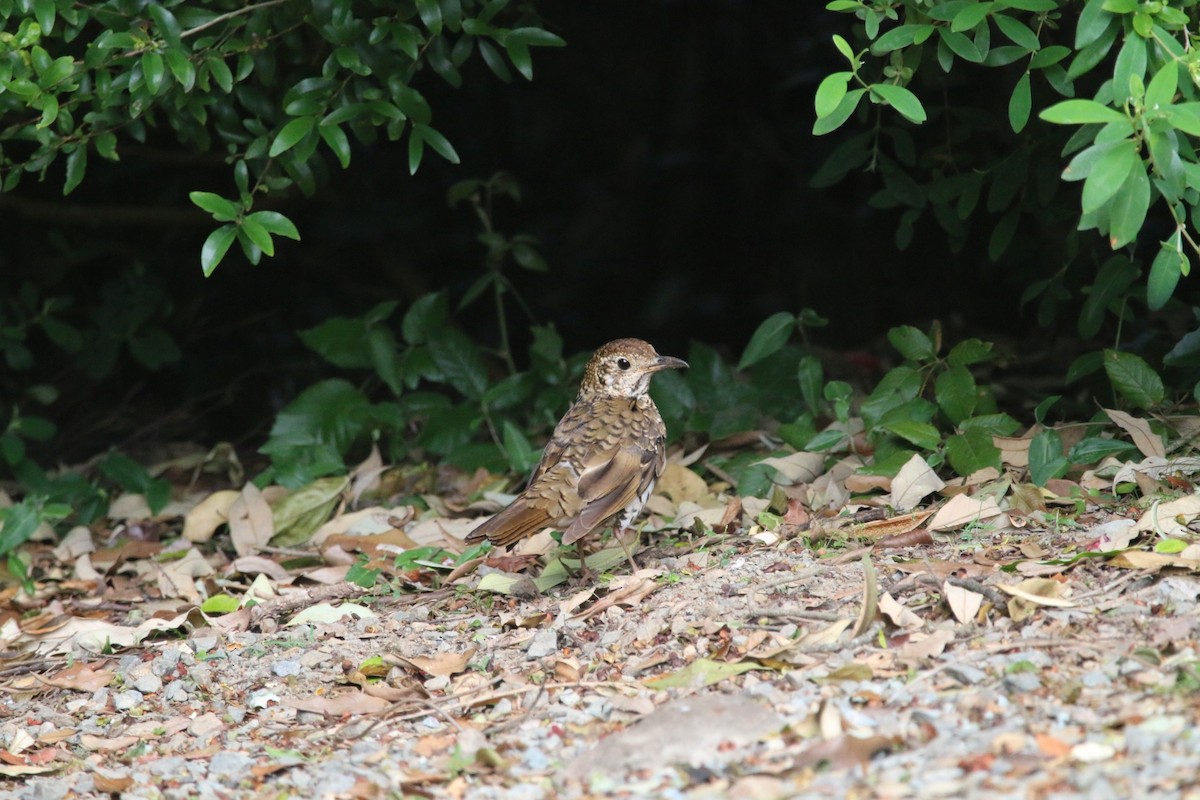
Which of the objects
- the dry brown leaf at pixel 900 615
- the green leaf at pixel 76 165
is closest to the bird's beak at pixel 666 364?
the dry brown leaf at pixel 900 615

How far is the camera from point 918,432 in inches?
202

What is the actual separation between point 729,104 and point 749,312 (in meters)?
1.42

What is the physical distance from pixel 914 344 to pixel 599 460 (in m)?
1.50

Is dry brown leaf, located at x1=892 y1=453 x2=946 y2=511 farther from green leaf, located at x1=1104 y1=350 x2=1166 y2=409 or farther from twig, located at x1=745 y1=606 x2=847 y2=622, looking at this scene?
twig, located at x1=745 y1=606 x2=847 y2=622

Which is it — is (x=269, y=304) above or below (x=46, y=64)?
below

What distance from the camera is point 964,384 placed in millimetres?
5367

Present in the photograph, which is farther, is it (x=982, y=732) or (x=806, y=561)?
(x=806, y=561)

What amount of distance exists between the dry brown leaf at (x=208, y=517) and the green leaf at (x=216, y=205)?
2.00 metres

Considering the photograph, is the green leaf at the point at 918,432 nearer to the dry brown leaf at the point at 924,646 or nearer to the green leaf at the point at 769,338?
the green leaf at the point at 769,338

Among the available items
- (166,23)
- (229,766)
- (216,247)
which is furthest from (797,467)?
(166,23)

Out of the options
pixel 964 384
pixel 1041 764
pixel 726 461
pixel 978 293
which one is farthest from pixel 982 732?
pixel 978 293

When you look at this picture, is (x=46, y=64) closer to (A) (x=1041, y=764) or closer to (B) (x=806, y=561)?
(B) (x=806, y=561)

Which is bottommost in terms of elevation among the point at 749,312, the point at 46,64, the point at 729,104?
the point at 749,312

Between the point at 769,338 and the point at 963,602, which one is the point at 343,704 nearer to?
the point at 963,602
